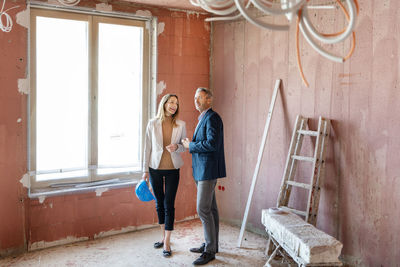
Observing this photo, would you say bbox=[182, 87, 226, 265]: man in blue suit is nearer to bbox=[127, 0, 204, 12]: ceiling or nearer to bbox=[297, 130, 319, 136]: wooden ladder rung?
bbox=[297, 130, 319, 136]: wooden ladder rung

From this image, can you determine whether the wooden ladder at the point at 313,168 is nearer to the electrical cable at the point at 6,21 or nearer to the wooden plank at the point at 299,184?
the wooden plank at the point at 299,184

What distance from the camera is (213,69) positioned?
489 cm

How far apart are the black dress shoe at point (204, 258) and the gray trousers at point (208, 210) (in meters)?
0.04

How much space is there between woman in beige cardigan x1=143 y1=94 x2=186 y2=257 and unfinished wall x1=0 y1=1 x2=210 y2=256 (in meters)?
0.75

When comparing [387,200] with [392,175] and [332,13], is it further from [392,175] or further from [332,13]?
[332,13]

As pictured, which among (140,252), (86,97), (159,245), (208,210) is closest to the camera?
(208,210)

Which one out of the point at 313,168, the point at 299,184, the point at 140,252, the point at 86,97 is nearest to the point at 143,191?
the point at 140,252

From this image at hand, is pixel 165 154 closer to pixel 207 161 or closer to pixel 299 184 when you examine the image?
pixel 207 161

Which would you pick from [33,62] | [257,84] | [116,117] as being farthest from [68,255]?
[257,84]

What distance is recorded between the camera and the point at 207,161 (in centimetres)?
348

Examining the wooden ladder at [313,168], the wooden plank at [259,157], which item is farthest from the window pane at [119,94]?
the wooden ladder at [313,168]

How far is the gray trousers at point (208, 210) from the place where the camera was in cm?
352

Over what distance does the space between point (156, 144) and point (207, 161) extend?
54cm

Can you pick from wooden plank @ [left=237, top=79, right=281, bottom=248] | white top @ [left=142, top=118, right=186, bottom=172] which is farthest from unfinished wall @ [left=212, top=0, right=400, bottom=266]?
white top @ [left=142, top=118, right=186, bottom=172]
